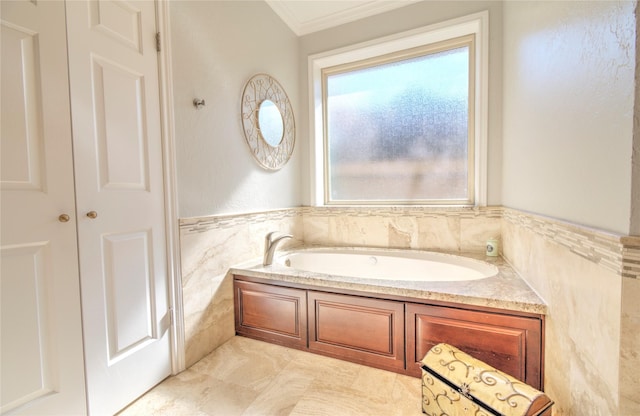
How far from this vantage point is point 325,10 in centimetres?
248

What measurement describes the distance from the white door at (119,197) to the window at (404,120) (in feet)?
5.34

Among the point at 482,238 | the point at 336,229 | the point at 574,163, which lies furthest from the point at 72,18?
the point at 482,238

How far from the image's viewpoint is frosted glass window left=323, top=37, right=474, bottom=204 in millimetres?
2398

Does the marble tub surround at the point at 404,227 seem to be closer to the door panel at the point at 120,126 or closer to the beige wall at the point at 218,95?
the beige wall at the point at 218,95

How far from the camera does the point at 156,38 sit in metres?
1.47

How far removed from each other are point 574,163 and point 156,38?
2.04 meters

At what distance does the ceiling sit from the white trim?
124cm

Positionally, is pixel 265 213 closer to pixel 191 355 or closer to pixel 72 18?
pixel 191 355

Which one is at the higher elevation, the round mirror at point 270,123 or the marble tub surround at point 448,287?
the round mirror at point 270,123

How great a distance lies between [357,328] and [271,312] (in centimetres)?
61

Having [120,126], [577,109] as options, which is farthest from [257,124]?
[577,109]

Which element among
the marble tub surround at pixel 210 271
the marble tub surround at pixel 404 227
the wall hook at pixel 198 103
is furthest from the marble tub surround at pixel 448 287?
the wall hook at pixel 198 103

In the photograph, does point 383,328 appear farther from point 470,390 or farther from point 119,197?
point 119,197

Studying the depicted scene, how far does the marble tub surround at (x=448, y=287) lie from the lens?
4.21 ft
